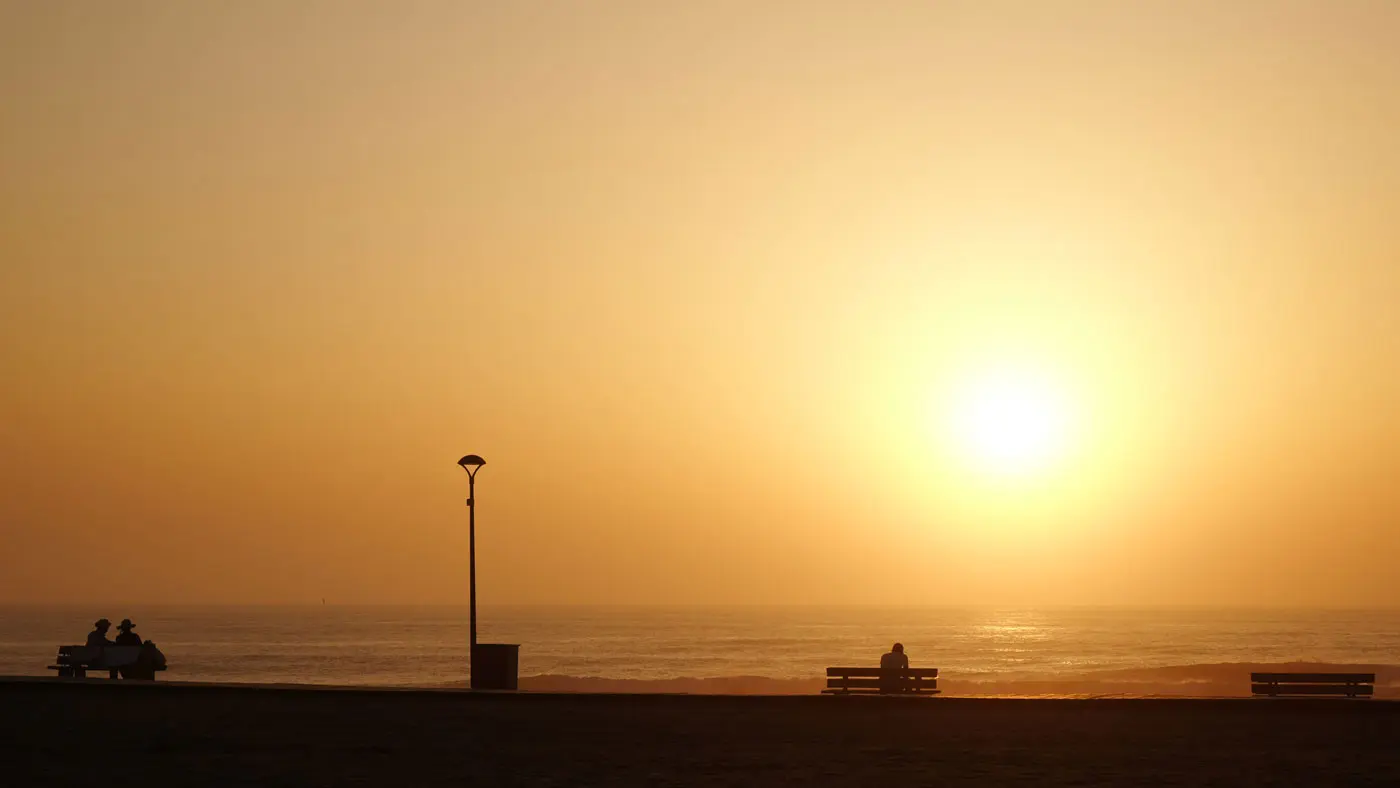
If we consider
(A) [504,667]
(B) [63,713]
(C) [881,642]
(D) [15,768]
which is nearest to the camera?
(D) [15,768]

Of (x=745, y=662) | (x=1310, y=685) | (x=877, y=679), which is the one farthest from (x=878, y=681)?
(x=745, y=662)

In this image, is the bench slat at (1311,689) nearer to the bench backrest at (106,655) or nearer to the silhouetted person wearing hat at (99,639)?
the bench backrest at (106,655)

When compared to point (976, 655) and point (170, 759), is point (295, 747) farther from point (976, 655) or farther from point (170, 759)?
point (976, 655)

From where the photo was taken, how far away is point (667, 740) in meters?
19.1

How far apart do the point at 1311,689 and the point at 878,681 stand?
802 cm

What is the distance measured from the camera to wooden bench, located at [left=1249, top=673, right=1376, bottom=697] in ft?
90.4

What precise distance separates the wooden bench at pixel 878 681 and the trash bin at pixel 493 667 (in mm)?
6303

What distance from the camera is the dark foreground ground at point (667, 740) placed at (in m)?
15.9

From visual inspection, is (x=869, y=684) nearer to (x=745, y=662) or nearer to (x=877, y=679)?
(x=877, y=679)

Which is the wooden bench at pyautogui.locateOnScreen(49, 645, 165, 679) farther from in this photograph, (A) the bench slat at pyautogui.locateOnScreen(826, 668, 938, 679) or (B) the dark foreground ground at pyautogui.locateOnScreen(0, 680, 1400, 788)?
(A) the bench slat at pyautogui.locateOnScreen(826, 668, 938, 679)

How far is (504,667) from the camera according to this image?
30109 mm

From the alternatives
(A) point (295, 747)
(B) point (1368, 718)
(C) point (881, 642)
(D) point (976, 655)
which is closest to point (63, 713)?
(A) point (295, 747)

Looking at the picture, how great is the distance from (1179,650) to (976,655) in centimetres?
2608

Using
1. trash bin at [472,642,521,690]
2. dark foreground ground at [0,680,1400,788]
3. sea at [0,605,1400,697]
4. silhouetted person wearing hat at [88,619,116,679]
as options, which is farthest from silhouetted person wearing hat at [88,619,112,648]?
sea at [0,605,1400,697]
